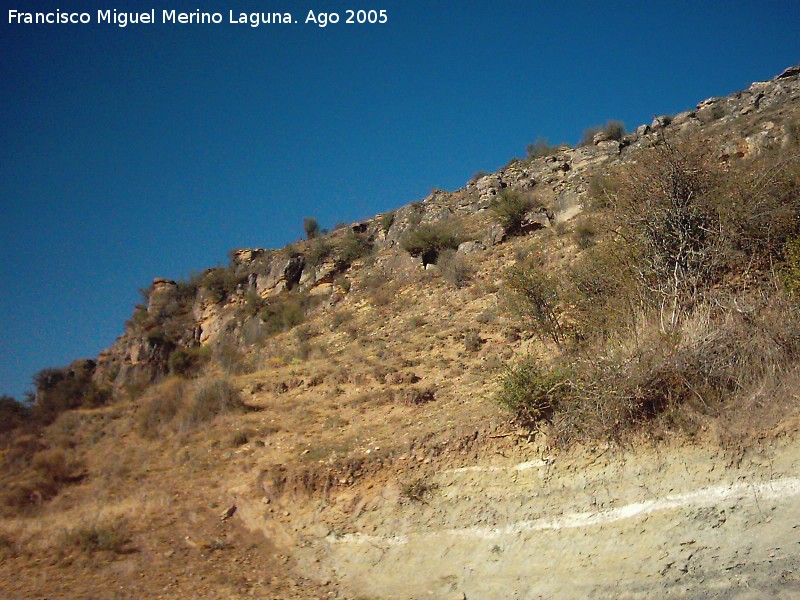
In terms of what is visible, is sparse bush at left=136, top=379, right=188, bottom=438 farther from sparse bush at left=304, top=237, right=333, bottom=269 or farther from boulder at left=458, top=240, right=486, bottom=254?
sparse bush at left=304, top=237, right=333, bottom=269

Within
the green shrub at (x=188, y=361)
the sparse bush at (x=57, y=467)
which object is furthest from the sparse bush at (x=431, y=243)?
the sparse bush at (x=57, y=467)

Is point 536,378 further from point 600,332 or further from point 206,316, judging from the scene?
point 206,316

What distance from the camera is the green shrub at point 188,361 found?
21359mm

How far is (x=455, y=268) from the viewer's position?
684 inches

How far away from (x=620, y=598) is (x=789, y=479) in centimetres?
194

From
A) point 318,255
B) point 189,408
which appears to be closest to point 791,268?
point 189,408

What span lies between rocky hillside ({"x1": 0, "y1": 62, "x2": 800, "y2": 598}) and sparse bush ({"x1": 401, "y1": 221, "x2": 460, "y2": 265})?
15.5ft

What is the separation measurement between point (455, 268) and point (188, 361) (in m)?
11.9

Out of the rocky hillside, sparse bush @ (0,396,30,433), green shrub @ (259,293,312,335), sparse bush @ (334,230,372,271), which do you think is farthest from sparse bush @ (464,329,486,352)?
sparse bush @ (0,396,30,433)

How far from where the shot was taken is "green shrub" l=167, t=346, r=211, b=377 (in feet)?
70.1

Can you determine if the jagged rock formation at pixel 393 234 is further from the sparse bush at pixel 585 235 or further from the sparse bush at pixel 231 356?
the sparse bush at pixel 585 235

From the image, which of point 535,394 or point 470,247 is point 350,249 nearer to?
point 470,247

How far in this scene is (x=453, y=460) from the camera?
789cm

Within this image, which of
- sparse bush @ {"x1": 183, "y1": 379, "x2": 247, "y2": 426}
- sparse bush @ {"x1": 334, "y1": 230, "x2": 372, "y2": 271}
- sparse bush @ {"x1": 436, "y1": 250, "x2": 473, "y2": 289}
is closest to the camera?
sparse bush @ {"x1": 183, "y1": 379, "x2": 247, "y2": 426}
